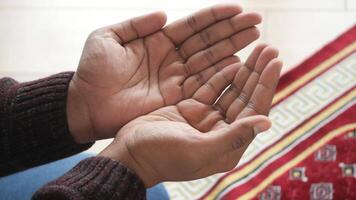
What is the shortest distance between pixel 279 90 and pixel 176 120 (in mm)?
617

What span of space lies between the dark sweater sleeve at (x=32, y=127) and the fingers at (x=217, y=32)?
219mm

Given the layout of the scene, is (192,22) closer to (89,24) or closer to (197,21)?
(197,21)

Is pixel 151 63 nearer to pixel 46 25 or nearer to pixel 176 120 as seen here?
pixel 176 120

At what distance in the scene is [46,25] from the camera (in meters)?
1.46

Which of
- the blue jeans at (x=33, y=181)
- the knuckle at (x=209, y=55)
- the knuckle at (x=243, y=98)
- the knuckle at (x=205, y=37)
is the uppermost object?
the knuckle at (x=205, y=37)

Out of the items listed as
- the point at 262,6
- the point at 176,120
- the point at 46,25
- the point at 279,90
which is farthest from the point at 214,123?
the point at 46,25

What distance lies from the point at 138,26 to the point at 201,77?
5.5 inches

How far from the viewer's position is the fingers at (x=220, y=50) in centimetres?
82

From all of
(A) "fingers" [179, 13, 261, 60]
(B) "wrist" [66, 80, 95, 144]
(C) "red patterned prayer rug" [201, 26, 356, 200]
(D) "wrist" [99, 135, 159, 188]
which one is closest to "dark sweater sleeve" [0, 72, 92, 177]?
(B) "wrist" [66, 80, 95, 144]

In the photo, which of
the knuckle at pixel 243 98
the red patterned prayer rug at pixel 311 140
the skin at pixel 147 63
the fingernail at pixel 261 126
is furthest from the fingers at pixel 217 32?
the red patterned prayer rug at pixel 311 140

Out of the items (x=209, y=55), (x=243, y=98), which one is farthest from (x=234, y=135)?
(x=209, y=55)

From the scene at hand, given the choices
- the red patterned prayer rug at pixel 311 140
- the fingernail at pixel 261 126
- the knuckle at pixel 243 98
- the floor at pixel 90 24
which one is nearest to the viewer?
the fingernail at pixel 261 126

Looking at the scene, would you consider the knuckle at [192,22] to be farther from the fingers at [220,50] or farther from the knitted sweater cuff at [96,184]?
the knitted sweater cuff at [96,184]

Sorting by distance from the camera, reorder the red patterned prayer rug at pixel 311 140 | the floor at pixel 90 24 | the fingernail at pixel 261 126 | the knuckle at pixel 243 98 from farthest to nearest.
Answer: the floor at pixel 90 24 < the red patterned prayer rug at pixel 311 140 < the knuckle at pixel 243 98 < the fingernail at pixel 261 126
